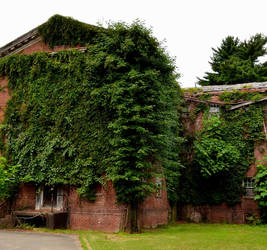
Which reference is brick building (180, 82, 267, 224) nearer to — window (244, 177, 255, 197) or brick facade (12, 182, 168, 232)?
window (244, 177, 255, 197)

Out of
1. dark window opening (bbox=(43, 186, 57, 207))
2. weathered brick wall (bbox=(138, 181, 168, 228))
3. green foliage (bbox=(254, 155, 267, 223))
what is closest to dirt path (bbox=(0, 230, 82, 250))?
dark window opening (bbox=(43, 186, 57, 207))

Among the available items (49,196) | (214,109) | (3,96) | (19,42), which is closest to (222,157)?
(214,109)

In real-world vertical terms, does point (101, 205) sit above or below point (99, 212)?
above

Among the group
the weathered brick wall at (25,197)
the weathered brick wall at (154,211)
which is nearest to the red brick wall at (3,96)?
the weathered brick wall at (25,197)

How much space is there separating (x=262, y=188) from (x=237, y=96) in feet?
24.7

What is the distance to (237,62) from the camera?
4475 centimetres

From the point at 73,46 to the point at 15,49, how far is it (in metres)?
4.86

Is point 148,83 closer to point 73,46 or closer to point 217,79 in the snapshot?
point 73,46

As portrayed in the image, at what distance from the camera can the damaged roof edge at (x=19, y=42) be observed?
24703mm

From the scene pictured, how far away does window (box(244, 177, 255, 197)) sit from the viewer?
2572 cm

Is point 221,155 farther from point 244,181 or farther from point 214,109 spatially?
point 214,109

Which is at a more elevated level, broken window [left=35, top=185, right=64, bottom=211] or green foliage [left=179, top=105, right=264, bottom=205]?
green foliage [left=179, top=105, right=264, bottom=205]

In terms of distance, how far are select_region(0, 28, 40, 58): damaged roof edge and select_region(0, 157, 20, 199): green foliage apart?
817 cm

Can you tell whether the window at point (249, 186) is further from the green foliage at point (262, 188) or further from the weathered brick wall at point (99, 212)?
the weathered brick wall at point (99, 212)
